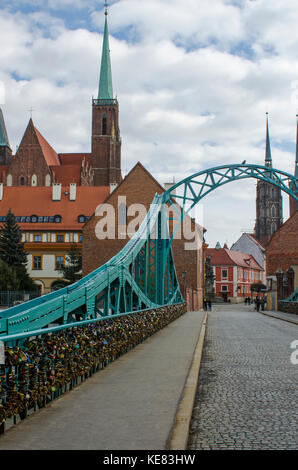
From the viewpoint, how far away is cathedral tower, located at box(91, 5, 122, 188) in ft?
299

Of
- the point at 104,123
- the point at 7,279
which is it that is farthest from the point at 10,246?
the point at 104,123

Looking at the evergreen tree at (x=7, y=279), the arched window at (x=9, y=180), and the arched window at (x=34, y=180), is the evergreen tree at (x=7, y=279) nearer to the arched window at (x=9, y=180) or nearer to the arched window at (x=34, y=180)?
the arched window at (x=34, y=180)

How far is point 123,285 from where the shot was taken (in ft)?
42.1

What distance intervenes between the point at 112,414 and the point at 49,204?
54.9 metres

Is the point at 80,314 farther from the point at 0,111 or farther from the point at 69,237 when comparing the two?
the point at 0,111

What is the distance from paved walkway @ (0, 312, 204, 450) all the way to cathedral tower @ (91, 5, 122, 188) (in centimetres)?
8307

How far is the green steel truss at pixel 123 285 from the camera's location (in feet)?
24.6

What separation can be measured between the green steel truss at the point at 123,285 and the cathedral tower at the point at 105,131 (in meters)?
62.2

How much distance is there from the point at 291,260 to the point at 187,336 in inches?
1581

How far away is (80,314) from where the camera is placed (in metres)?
9.79

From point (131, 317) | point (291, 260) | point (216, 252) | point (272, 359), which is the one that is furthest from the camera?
point (216, 252)

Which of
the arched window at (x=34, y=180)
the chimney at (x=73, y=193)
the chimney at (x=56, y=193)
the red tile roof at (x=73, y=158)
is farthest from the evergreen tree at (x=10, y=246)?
the red tile roof at (x=73, y=158)

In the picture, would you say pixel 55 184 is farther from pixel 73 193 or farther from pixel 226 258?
pixel 226 258

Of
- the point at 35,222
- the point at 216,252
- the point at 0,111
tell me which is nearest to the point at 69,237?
the point at 35,222
